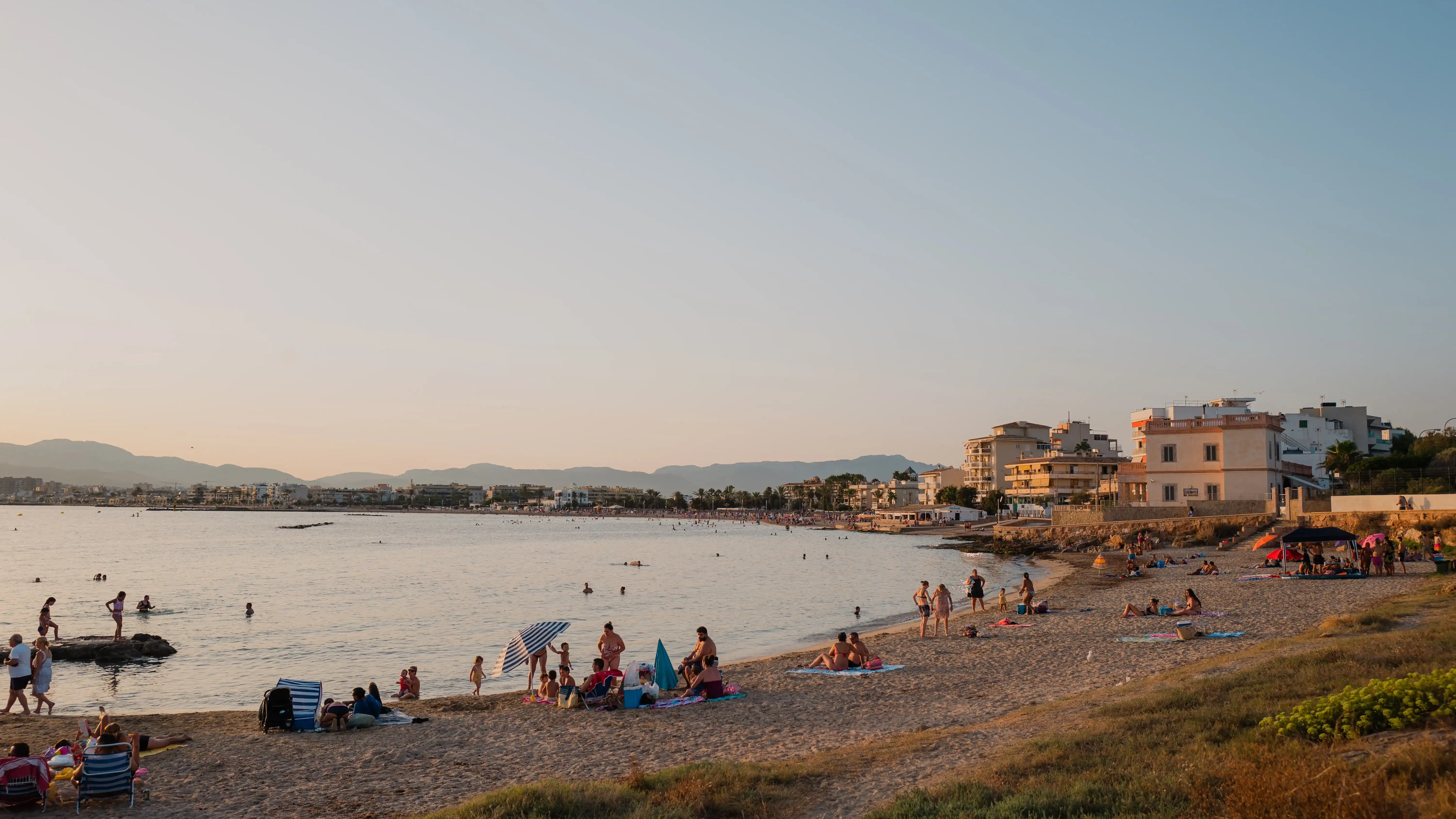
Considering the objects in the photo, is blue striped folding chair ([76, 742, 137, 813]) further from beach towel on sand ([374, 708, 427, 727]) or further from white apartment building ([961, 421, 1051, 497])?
white apartment building ([961, 421, 1051, 497])

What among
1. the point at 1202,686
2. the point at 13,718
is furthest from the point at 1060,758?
the point at 13,718

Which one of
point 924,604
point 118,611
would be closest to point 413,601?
point 118,611

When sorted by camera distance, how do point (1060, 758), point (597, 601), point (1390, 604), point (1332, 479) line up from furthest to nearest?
point (1332, 479) → point (597, 601) → point (1390, 604) → point (1060, 758)

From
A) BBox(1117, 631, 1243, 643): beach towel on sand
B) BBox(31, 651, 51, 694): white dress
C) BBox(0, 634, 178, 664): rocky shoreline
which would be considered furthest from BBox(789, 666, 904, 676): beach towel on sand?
BBox(0, 634, 178, 664): rocky shoreline

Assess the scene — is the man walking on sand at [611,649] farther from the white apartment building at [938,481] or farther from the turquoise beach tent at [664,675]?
the white apartment building at [938,481]

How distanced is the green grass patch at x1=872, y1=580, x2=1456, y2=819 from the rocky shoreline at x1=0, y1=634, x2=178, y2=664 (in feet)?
85.0

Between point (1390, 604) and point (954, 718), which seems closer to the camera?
point (954, 718)

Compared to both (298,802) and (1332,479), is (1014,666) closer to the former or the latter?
(298,802)

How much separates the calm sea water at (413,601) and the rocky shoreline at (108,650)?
1.70ft

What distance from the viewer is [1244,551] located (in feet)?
143

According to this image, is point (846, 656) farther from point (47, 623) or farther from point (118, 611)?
point (118, 611)

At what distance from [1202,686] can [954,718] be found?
3.87 metres

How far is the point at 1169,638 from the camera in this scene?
20203 mm

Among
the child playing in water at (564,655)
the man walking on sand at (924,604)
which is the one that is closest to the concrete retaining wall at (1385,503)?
the man walking on sand at (924,604)
